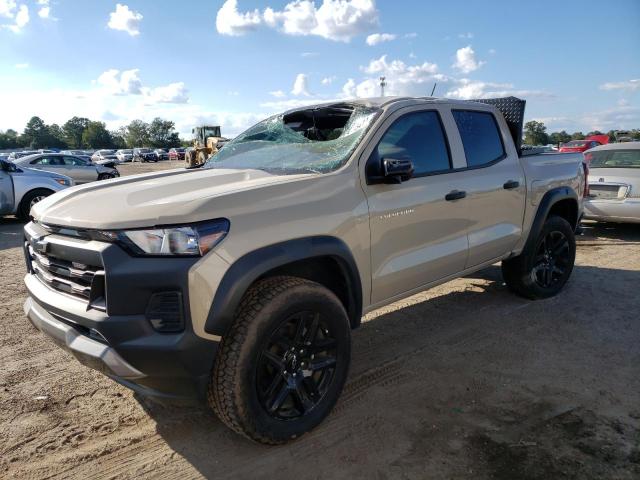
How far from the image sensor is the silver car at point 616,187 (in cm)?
769

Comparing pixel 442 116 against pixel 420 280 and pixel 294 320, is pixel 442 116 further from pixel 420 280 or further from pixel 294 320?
pixel 294 320

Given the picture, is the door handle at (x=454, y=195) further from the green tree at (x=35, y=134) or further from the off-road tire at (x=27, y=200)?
the green tree at (x=35, y=134)

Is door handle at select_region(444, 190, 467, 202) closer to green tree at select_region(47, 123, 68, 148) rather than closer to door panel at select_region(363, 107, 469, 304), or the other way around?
door panel at select_region(363, 107, 469, 304)

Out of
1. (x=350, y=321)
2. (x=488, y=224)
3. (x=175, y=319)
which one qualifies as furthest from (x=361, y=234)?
(x=488, y=224)

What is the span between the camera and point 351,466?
8.44 ft

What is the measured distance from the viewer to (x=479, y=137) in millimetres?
4250

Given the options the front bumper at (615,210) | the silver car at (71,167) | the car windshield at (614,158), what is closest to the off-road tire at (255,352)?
the front bumper at (615,210)

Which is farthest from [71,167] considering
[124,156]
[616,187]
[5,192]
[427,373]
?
[124,156]

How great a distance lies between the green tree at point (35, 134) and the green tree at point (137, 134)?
18.4 metres

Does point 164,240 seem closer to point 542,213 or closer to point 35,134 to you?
point 542,213

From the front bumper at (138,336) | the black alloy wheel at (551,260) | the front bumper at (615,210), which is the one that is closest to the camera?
the front bumper at (138,336)

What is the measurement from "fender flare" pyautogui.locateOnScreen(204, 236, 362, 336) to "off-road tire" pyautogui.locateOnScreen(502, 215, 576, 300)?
2519mm

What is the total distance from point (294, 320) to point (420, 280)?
1.25 meters

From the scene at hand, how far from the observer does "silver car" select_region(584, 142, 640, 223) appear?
769 cm
